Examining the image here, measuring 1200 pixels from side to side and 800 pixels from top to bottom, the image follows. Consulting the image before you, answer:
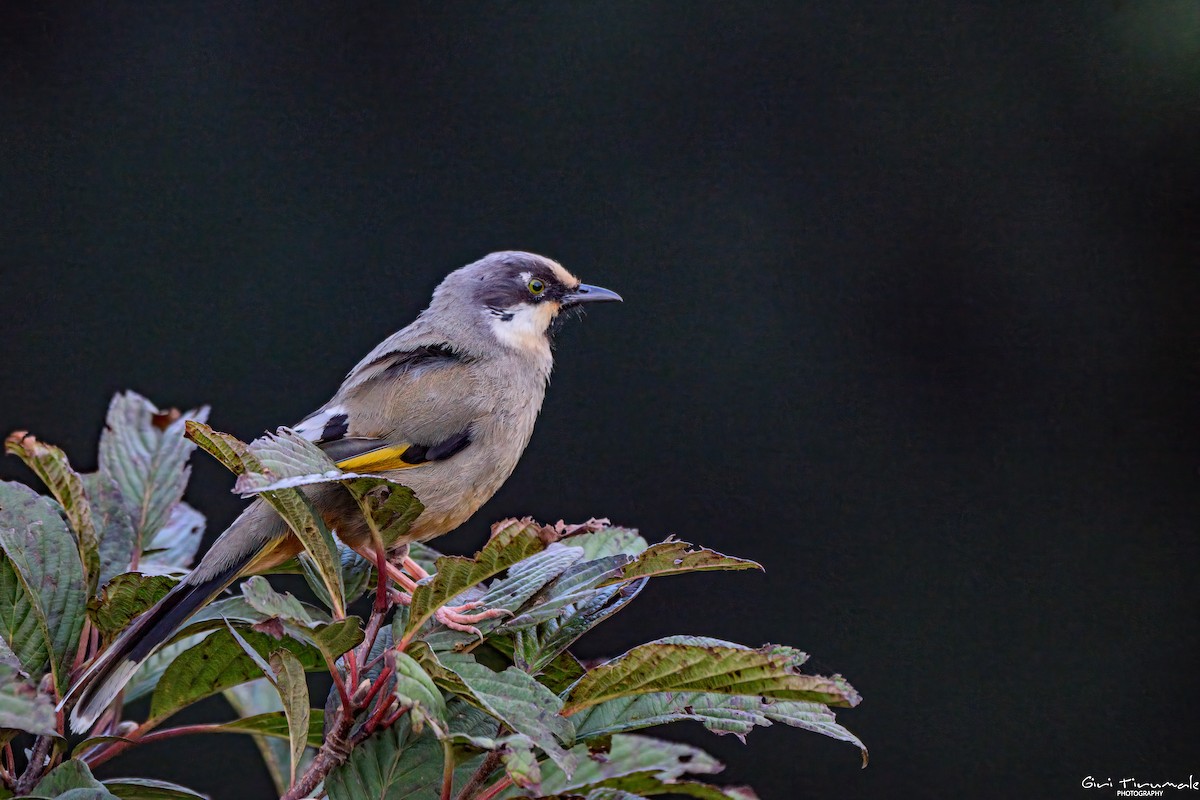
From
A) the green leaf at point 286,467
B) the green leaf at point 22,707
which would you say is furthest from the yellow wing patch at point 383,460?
the green leaf at point 22,707

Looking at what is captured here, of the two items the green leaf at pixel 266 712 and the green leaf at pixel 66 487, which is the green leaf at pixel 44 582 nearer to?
the green leaf at pixel 66 487

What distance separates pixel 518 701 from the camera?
3.64ft

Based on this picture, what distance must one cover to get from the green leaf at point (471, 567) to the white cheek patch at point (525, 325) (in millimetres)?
1181

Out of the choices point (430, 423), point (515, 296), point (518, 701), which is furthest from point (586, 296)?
point (518, 701)

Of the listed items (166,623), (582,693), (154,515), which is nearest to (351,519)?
(154,515)

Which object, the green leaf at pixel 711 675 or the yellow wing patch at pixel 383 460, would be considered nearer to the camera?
the green leaf at pixel 711 675

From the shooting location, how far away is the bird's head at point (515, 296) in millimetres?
2461

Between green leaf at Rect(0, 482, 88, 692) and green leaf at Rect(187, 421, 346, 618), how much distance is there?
1.12ft

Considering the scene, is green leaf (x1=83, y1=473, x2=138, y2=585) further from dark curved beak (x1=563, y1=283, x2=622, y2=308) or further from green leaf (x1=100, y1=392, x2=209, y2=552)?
dark curved beak (x1=563, y1=283, x2=622, y2=308)

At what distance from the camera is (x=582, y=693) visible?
3.94ft

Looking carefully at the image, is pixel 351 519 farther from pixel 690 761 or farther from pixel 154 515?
pixel 690 761

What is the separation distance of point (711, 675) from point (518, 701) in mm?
203

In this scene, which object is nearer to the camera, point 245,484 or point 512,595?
point 245,484

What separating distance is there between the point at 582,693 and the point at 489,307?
4.60 ft
